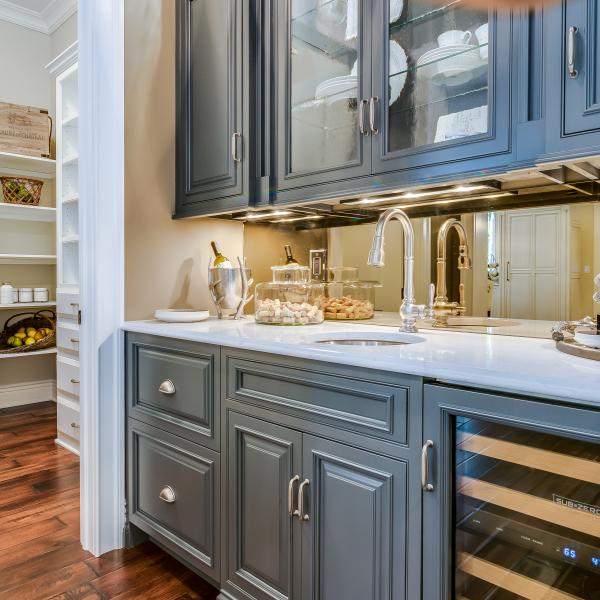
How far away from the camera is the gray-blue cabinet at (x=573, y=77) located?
41.7 inches

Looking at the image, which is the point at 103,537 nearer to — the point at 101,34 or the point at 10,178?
the point at 101,34

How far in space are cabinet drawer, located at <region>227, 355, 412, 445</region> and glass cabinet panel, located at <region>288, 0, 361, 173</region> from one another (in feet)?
2.31

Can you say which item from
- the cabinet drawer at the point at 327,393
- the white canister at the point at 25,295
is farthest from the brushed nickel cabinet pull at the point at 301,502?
the white canister at the point at 25,295

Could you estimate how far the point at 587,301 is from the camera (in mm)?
1448

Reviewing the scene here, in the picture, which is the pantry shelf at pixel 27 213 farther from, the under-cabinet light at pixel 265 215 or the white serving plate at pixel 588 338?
the white serving plate at pixel 588 338

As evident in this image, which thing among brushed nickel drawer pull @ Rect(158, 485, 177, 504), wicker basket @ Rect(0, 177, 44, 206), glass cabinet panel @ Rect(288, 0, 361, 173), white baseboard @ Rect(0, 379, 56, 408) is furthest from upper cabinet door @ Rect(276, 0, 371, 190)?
white baseboard @ Rect(0, 379, 56, 408)

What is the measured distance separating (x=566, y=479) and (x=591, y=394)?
21 cm

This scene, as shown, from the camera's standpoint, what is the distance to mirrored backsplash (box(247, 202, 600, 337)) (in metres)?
1.46

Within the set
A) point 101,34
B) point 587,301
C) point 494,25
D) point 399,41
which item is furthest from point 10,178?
point 587,301

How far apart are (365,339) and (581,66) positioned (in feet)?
3.14

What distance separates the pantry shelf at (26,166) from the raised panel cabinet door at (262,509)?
3.16 metres

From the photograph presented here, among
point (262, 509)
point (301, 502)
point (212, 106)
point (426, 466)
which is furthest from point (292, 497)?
point (212, 106)

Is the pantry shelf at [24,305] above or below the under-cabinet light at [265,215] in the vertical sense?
below

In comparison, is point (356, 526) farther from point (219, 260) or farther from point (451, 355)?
point (219, 260)
